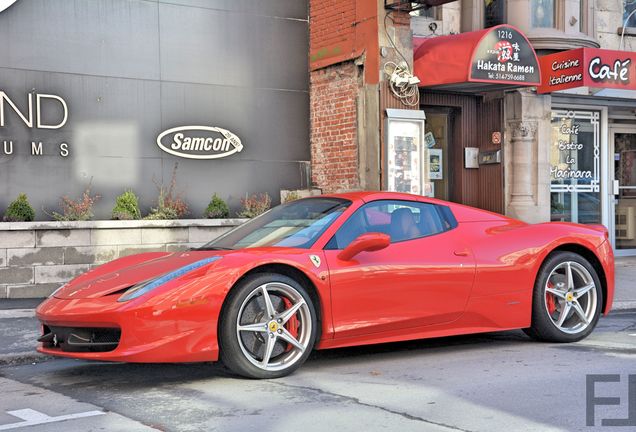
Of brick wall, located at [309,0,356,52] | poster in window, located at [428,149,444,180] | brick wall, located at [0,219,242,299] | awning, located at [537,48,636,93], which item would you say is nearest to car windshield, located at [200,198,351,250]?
brick wall, located at [0,219,242,299]

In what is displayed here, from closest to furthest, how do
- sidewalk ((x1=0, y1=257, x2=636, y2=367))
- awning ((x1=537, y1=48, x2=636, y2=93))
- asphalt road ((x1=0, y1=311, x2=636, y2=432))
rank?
asphalt road ((x1=0, y1=311, x2=636, y2=432)) < sidewalk ((x1=0, y1=257, x2=636, y2=367)) < awning ((x1=537, y1=48, x2=636, y2=93))

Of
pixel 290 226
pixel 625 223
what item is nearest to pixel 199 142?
pixel 290 226

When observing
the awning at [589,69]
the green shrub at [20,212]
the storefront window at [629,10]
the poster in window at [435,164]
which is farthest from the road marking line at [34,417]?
the storefront window at [629,10]

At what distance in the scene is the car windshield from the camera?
6.51m

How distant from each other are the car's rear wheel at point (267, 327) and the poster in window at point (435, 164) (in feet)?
30.6

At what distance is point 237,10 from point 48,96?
3455 millimetres

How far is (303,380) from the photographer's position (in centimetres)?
598

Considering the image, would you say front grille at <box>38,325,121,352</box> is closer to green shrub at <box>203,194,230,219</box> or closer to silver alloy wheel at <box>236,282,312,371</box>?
silver alloy wheel at <box>236,282,312,371</box>

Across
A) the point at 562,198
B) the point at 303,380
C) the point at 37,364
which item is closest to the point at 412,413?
the point at 303,380

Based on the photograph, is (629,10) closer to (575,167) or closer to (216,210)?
A: (575,167)

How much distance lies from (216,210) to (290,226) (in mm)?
5859

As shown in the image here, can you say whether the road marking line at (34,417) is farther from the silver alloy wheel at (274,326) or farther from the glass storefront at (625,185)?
the glass storefront at (625,185)

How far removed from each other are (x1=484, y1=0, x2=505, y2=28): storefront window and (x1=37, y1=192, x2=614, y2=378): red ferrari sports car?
7.90 meters

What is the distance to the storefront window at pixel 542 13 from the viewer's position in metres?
14.8
